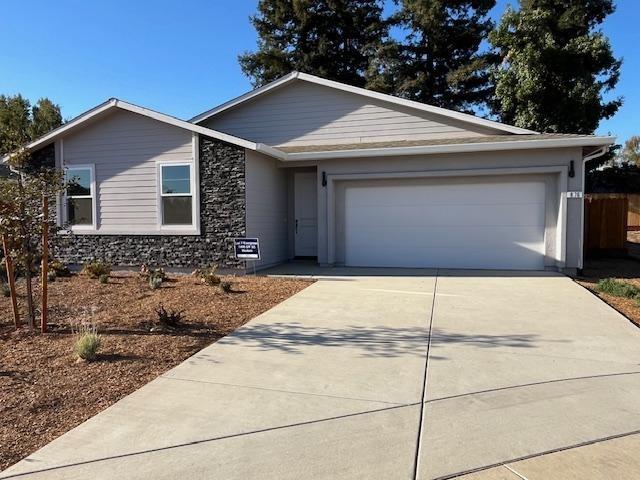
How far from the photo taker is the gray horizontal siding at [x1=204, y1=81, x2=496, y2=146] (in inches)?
507

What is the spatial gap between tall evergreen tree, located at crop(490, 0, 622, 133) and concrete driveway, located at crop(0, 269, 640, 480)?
1443 centimetres

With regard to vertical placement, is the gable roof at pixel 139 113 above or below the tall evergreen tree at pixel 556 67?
below

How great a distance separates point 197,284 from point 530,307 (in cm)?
590

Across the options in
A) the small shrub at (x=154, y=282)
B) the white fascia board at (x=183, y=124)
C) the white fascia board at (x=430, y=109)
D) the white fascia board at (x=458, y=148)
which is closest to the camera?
the small shrub at (x=154, y=282)

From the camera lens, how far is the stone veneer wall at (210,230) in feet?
34.7

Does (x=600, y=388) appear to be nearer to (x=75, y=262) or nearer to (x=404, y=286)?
(x=404, y=286)

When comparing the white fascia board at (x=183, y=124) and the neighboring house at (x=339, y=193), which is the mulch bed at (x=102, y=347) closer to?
the neighboring house at (x=339, y=193)

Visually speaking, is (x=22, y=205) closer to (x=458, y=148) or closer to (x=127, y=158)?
(x=127, y=158)

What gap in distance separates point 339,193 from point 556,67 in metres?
11.8

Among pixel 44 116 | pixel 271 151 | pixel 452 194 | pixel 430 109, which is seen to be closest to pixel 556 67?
pixel 430 109

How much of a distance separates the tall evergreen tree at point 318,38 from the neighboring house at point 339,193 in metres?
15.7

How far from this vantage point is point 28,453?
3.00m

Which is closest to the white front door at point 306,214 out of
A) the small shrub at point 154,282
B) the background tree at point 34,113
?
the small shrub at point 154,282

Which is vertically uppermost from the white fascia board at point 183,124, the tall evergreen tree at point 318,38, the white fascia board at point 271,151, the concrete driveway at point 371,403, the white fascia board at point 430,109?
the tall evergreen tree at point 318,38
